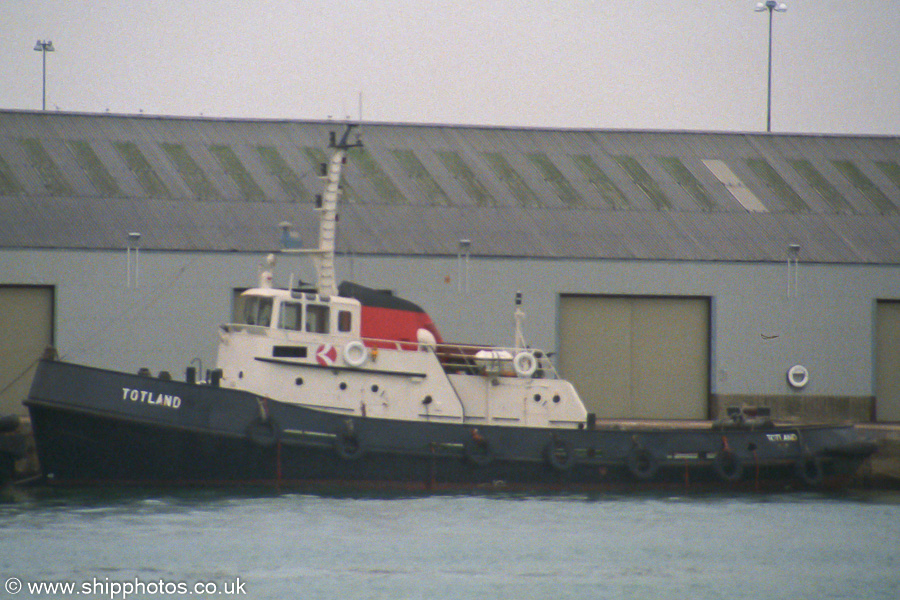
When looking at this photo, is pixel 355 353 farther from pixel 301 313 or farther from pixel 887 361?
pixel 887 361

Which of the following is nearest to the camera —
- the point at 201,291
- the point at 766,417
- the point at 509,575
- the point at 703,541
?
the point at 509,575

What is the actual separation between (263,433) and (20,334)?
24.5 feet

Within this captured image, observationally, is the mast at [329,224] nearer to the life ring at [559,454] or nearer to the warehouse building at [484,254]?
the life ring at [559,454]

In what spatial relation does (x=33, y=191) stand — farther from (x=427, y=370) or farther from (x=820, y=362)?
(x=820, y=362)

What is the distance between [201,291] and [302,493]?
6.59 meters

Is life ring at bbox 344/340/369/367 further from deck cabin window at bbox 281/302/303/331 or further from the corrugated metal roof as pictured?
the corrugated metal roof

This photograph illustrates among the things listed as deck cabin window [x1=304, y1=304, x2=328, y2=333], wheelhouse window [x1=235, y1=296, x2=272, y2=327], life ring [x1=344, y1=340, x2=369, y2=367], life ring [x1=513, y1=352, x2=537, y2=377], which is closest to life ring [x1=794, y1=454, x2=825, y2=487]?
life ring [x1=513, y1=352, x2=537, y2=377]

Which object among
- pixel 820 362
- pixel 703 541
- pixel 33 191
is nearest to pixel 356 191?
pixel 33 191

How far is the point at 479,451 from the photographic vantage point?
19.0m

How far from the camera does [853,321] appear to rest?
84.3 feet

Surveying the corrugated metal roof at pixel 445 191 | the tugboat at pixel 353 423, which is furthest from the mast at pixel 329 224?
the corrugated metal roof at pixel 445 191

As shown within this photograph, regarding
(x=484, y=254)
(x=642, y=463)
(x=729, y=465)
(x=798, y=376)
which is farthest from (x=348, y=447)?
(x=798, y=376)

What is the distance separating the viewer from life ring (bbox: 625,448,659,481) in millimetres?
19562

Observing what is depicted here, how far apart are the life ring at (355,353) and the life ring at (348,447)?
1066mm
